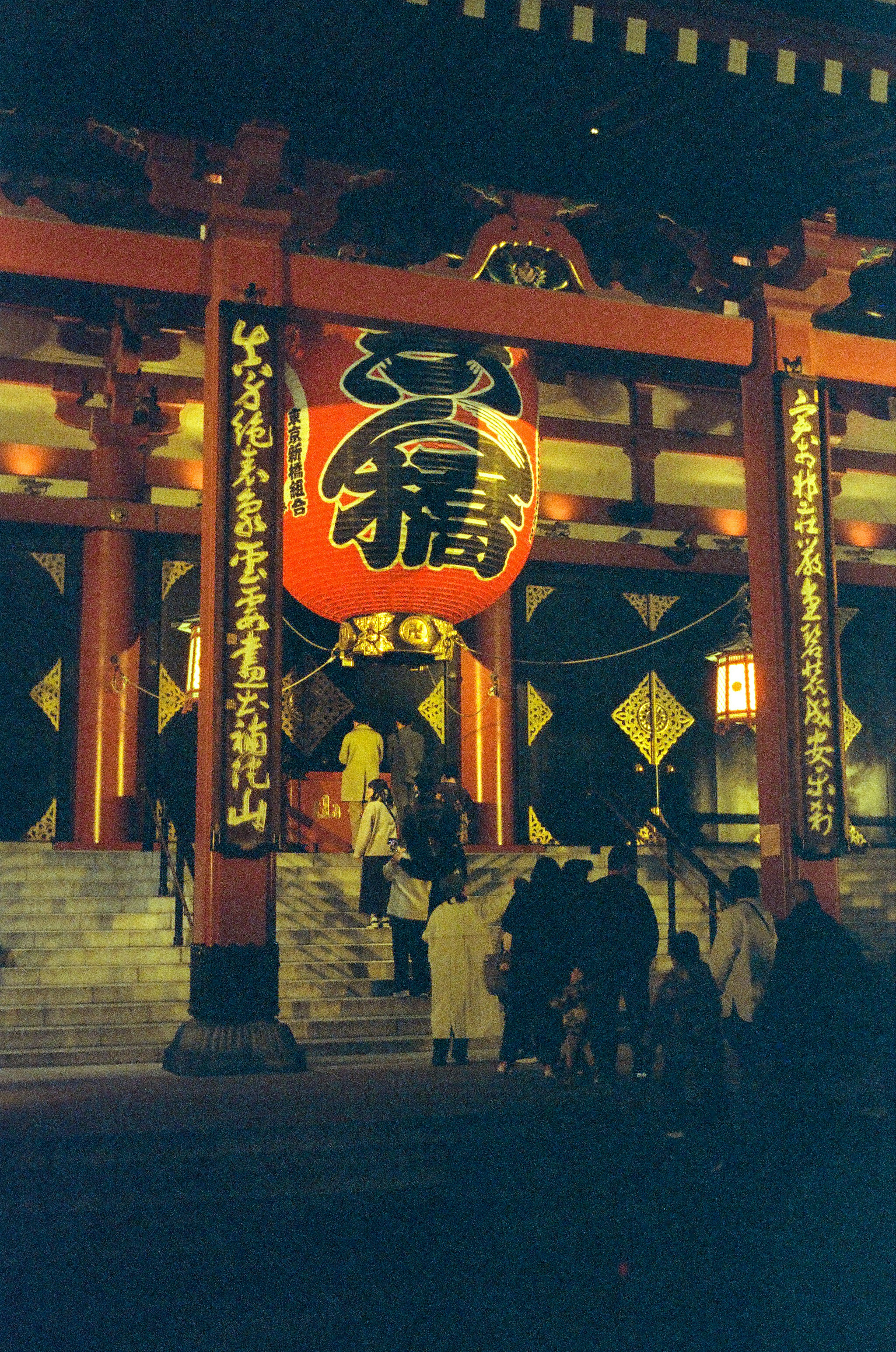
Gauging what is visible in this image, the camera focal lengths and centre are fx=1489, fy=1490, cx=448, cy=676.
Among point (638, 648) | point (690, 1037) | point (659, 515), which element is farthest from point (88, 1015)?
point (659, 515)

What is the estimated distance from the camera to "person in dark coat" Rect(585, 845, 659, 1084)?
8930 mm

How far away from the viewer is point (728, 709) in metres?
15.7

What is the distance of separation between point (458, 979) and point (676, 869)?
5.38 meters

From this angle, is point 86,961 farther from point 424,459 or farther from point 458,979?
point 424,459

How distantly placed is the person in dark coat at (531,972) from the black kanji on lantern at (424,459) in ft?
8.88

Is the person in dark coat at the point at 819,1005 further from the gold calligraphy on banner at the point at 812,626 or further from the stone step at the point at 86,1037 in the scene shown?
the stone step at the point at 86,1037

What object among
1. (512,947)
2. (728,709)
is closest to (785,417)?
(512,947)

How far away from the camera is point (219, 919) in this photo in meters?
9.11

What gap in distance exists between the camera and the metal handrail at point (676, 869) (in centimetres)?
1216

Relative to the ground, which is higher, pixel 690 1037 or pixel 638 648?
pixel 638 648

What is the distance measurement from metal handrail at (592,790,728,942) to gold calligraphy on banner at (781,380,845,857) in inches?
55.1

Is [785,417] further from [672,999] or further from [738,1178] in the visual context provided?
[738,1178]

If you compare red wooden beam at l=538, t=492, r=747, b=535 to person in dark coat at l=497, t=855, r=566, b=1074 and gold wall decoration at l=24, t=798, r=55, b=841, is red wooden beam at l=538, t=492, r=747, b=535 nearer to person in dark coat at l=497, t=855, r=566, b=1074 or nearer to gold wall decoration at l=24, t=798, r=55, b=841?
gold wall decoration at l=24, t=798, r=55, b=841

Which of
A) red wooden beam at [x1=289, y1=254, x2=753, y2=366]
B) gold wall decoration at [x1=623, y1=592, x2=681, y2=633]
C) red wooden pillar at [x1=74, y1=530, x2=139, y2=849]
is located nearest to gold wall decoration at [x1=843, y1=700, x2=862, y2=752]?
gold wall decoration at [x1=623, y1=592, x2=681, y2=633]
